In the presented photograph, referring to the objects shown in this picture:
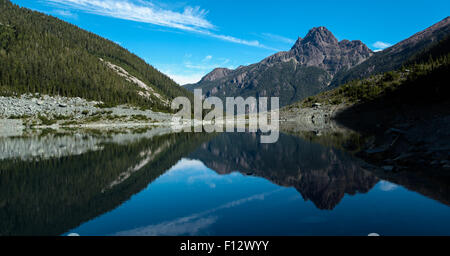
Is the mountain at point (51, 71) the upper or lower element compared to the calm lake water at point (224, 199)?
upper

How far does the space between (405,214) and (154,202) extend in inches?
428

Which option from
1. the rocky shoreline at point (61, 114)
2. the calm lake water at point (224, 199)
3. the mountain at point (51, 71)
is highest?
the mountain at point (51, 71)

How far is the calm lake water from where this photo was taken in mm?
9078

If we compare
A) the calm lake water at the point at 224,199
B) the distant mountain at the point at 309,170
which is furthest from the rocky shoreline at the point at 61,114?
the calm lake water at the point at 224,199

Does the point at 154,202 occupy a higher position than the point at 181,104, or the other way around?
the point at 181,104

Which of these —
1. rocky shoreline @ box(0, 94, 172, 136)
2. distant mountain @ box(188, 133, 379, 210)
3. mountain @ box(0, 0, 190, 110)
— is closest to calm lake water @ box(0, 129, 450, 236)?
distant mountain @ box(188, 133, 379, 210)

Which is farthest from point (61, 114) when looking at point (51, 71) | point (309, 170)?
point (309, 170)

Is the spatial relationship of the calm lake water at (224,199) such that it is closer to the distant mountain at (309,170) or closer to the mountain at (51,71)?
the distant mountain at (309,170)

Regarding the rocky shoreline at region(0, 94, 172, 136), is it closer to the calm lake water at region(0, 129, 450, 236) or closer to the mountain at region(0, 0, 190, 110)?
the mountain at region(0, 0, 190, 110)

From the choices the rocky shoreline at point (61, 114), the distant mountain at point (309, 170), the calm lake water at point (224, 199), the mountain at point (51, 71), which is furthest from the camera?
the mountain at point (51, 71)

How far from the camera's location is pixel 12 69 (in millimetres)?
116250

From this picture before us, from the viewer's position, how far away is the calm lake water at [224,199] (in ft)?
29.8
